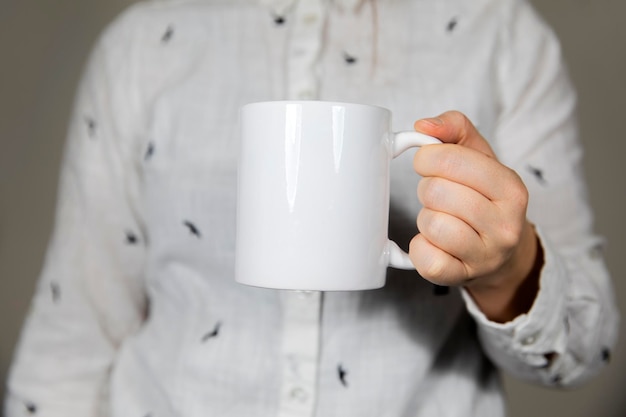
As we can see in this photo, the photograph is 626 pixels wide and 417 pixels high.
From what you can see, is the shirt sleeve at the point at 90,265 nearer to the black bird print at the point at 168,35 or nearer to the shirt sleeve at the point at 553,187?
the black bird print at the point at 168,35

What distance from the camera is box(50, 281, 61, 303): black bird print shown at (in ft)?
2.60

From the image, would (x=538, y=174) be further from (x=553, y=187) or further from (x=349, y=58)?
(x=349, y=58)

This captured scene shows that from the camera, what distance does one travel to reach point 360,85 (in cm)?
72

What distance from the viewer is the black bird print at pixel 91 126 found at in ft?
2.62

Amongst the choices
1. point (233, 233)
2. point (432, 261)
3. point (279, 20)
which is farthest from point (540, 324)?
point (279, 20)

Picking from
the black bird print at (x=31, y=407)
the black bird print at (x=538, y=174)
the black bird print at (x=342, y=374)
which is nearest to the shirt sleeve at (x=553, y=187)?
the black bird print at (x=538, y=174)

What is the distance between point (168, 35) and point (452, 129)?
0.40m

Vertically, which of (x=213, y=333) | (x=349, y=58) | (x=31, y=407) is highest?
(x=349, y=58)

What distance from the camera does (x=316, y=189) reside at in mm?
475

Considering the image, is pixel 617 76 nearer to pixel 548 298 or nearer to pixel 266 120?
pixel 548 298

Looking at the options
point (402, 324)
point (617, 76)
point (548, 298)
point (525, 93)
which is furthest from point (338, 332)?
point (617, 76)

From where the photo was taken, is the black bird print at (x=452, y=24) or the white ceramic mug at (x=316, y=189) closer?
the white ceramic mug at (x=316, y=189)

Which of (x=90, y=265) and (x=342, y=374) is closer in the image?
(x=342, y=374)

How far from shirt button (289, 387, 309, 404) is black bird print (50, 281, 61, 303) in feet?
0.93
